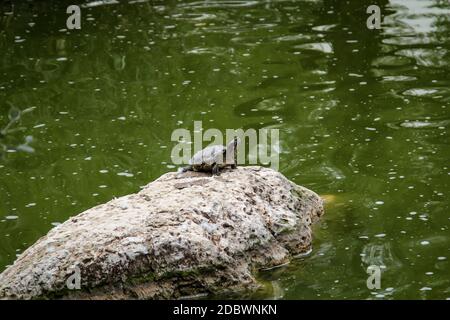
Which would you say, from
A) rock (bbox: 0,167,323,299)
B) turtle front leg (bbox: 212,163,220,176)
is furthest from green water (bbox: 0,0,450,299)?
turtle front leg (bbox: 212,163,220,176)

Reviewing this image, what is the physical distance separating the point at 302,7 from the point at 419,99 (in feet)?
20.5

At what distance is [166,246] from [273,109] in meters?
6.61

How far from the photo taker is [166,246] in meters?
8.54

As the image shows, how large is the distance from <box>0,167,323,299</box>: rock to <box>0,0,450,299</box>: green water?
41cm

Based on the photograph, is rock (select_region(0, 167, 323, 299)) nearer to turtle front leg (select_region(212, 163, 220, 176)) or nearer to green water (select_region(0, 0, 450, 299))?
turtle front leg (select_region(212, 163, 220, 176))

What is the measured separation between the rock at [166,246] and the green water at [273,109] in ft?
1.35

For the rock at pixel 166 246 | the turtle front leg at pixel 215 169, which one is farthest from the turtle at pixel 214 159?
the rock at pixel 166 246

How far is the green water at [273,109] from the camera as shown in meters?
10.0

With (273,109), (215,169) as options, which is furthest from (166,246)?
(273,109)

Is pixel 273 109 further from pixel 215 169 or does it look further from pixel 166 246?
pixel 166 246

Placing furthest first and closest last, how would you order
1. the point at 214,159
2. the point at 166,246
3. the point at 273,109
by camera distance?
1. the point at 273,109
2. the point at 214,159
3. the point at 166,246

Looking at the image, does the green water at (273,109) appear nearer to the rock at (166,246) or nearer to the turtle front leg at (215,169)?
the rock at (166,246)

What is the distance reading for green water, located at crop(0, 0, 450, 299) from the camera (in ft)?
33.0
